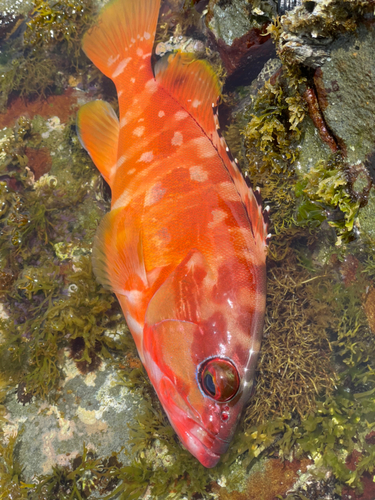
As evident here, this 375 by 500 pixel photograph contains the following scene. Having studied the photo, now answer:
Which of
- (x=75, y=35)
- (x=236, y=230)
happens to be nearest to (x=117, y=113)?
(x=75, y=35)

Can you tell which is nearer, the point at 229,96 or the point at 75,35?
the point at 229,96

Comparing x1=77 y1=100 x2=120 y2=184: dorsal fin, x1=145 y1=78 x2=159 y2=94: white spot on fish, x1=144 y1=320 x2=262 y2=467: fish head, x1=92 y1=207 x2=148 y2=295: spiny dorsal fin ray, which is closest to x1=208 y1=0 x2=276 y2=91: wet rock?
x1=145 y1=78 x2=159 y2=94: white spot on fish

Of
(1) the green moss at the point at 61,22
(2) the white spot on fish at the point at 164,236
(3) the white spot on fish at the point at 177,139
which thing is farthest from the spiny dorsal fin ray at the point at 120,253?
(1) the green moss at the point at 61,22

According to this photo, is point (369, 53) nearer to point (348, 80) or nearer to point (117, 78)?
point (348, 80)

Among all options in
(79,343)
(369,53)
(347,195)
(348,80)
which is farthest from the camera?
(79,343)

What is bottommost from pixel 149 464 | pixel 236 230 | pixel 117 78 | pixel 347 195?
pixel 149 464

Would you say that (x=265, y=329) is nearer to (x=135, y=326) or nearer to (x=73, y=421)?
(x=135, y=326)

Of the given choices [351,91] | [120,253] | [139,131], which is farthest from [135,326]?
[351,91]
